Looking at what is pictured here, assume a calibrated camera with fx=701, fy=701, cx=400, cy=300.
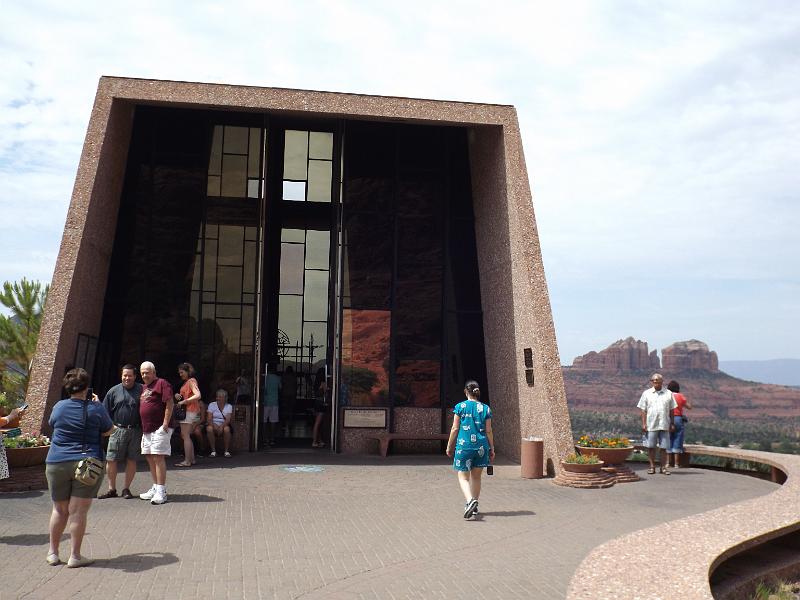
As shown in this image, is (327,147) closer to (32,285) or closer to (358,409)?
(358,409)

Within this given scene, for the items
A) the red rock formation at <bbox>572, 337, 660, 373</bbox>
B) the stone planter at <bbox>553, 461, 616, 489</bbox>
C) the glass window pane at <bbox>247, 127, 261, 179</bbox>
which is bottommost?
the stone planter at <bbox>553, 461, 616, 489</bbox>

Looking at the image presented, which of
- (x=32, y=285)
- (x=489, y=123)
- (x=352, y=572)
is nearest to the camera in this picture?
(x=352, y=572)

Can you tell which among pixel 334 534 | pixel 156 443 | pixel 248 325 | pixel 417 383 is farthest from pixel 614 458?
pixel 248 325

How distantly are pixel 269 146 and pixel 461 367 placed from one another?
649 centimetres

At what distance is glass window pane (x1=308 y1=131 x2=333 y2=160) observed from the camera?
1697 cm

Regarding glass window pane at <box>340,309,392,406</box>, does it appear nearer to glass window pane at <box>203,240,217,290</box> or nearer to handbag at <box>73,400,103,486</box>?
glass window pane at <box>203,240,217,290</box>

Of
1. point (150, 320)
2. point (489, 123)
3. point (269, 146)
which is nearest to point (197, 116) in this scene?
point (269, 146)

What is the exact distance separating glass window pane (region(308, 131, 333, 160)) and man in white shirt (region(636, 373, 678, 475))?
9.14 m

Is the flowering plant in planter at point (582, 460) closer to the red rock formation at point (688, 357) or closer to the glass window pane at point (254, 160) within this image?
the glass window pane at point (254, 160)

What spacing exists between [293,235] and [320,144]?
2424 mm

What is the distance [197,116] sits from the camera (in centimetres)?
1555

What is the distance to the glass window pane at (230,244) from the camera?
15.4 meters

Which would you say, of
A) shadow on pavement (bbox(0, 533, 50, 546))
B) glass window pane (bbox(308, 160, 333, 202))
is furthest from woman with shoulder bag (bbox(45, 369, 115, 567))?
glass window pane (bbox(308, 160, 333, 202))

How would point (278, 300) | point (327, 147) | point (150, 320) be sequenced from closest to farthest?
point (150, 320), point (327, 147), point (278, 300)
